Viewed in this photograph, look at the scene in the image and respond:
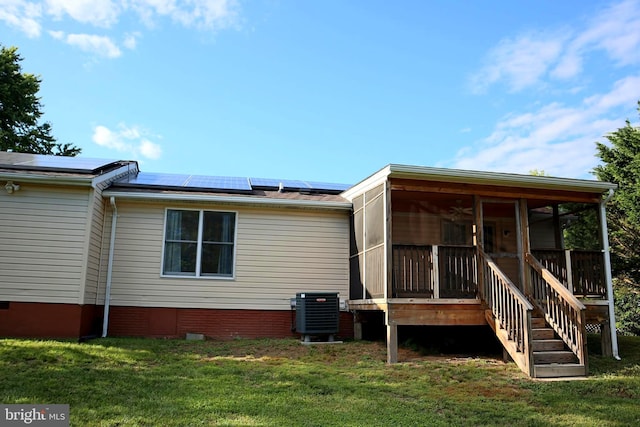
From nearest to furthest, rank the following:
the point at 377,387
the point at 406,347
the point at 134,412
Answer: the point at 134,412, the point at 377,387, the point at 406,347

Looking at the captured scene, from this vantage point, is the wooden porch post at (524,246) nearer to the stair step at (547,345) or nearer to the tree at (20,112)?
the stair step at (547,345)

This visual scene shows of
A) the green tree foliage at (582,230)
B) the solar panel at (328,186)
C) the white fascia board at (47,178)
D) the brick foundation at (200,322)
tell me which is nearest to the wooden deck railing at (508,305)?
the brick foundation at (200,322)

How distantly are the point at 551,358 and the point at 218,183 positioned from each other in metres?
7.78

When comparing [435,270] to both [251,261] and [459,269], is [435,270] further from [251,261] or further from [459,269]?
[251,261]

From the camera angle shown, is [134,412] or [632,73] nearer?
[134,412]

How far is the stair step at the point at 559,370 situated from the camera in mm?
6613

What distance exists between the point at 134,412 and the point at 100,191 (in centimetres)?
571

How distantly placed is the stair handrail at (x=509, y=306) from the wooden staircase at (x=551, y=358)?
157 millimetres

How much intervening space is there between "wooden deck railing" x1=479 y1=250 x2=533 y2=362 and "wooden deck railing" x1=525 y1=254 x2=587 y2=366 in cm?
58

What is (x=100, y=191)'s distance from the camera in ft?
30.0

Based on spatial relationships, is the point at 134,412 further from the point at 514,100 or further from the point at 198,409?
the point at 514,100

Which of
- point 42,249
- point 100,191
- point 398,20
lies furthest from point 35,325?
point 398,20

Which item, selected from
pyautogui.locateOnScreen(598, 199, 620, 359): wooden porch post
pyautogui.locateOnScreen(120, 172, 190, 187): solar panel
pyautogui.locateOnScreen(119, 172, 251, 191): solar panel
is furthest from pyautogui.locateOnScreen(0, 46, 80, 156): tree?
pyautogui.locateOnScreen(598, 199, 620, 359): wooden porch post

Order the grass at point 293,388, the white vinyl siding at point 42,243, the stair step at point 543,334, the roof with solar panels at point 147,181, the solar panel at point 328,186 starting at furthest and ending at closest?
the solar panel at point 328,186
the roof with solar panels at point 147,181
the white vinyl siding at point 42,243
the stair step at point 543,334
the grass at point 293,388
